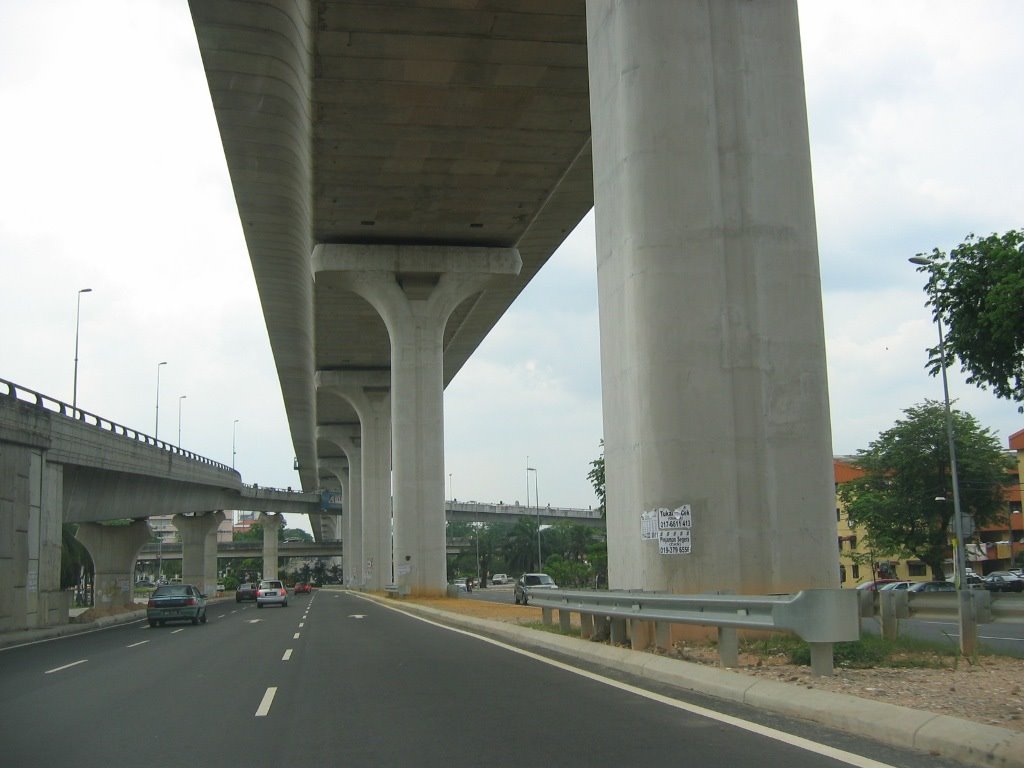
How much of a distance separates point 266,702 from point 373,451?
62.2m

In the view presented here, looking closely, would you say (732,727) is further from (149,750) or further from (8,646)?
(8,646)

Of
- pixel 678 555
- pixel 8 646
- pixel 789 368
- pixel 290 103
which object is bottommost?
pixel 8 646

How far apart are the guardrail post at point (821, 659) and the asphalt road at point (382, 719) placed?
120 cm

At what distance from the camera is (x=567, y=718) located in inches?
384

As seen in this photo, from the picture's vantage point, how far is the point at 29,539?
106 ft

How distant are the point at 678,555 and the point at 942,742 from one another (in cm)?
788

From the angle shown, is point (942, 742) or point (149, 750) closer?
point (942, 742)

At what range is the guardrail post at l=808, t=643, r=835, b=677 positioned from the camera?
10.4 metres

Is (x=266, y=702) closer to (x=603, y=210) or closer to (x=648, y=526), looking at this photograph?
(x=648, y=526)

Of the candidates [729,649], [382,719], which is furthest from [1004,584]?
[382,719]

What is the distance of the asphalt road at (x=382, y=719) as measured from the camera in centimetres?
800

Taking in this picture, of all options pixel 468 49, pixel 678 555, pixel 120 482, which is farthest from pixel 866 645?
pixel 120 482

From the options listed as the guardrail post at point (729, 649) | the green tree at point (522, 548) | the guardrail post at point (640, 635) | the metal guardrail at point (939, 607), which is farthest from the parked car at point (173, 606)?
the green tree at point (522, 548)

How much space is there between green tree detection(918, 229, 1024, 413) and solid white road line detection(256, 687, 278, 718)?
21034 millimetres
